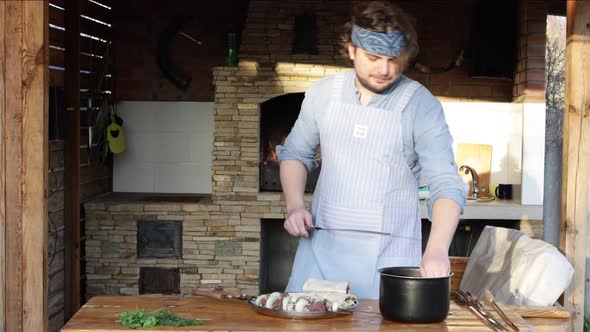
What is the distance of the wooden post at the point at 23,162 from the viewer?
352 centimetres

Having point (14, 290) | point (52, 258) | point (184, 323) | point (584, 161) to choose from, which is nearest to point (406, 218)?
point (184, 323)

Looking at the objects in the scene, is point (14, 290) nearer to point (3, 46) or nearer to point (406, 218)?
point (3, 46)

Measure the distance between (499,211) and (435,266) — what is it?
4527 millimetres

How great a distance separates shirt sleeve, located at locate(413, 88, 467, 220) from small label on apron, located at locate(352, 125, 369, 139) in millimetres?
181

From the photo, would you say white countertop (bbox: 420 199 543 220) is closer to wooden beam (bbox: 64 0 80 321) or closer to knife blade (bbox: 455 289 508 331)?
wooden beam (bbox: 64 0 80 321)

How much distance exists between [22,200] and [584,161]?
2456 mm

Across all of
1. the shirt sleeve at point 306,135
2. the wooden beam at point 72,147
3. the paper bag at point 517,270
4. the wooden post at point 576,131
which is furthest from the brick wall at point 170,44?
the shirt sleeve at point 306,135

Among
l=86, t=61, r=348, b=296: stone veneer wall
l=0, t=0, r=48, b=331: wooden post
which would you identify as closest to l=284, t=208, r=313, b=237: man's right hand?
l=0, t=0, r=48, b=331: wooden post

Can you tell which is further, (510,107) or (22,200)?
(510,107)

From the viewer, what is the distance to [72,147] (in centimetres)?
663

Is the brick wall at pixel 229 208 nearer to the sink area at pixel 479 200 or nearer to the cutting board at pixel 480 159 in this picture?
the sink area at pixel 479 200

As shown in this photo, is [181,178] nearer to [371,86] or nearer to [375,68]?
[371,86]

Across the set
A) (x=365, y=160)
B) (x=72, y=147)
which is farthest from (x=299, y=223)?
(x=72, y=147)

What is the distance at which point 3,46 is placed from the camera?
11.6 ft
